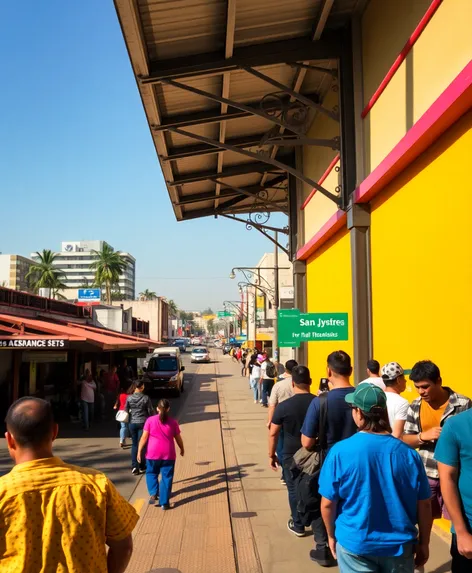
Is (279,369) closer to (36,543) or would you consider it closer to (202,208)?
(202,208)

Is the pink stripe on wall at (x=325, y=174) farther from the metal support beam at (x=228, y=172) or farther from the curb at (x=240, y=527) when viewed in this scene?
the curb at (x=240, y=527)

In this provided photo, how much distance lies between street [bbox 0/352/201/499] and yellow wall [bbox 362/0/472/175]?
6.60 meters

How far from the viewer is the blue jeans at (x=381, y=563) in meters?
2.89

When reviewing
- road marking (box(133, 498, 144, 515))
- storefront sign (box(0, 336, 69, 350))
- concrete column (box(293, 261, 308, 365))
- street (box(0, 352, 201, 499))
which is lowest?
street (box(0, 352, 201, 499))

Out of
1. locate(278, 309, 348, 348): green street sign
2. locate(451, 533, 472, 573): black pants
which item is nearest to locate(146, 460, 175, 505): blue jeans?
locate(278, 309, 348, 348): green street sign

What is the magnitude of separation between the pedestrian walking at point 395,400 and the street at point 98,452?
449 cm

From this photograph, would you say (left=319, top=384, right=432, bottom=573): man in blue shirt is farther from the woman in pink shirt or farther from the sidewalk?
the woman in pink shirt

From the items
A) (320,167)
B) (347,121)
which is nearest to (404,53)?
(347,121)

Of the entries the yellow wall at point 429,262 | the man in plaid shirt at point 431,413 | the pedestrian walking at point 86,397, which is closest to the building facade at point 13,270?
the pedestrian walking at point 86,397

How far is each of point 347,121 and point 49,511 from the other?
8.18m

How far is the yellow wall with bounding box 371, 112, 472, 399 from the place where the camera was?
5461 mm

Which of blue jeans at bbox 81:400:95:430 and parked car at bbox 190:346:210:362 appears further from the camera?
parked car at bbox 190:346:210:362

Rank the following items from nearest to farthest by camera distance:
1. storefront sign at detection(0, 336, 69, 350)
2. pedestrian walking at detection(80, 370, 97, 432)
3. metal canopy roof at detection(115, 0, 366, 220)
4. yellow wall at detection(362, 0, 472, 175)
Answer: yellow wall at detection(362, 0, 472, 175) → metal canopy roof at detection(115, 0, 366, 220) → storefront sign at detection(0, 336, 69, 350) → pedestrian walking at detection(80, 370, 97, 432)

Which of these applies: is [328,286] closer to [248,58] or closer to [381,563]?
[248,58]
